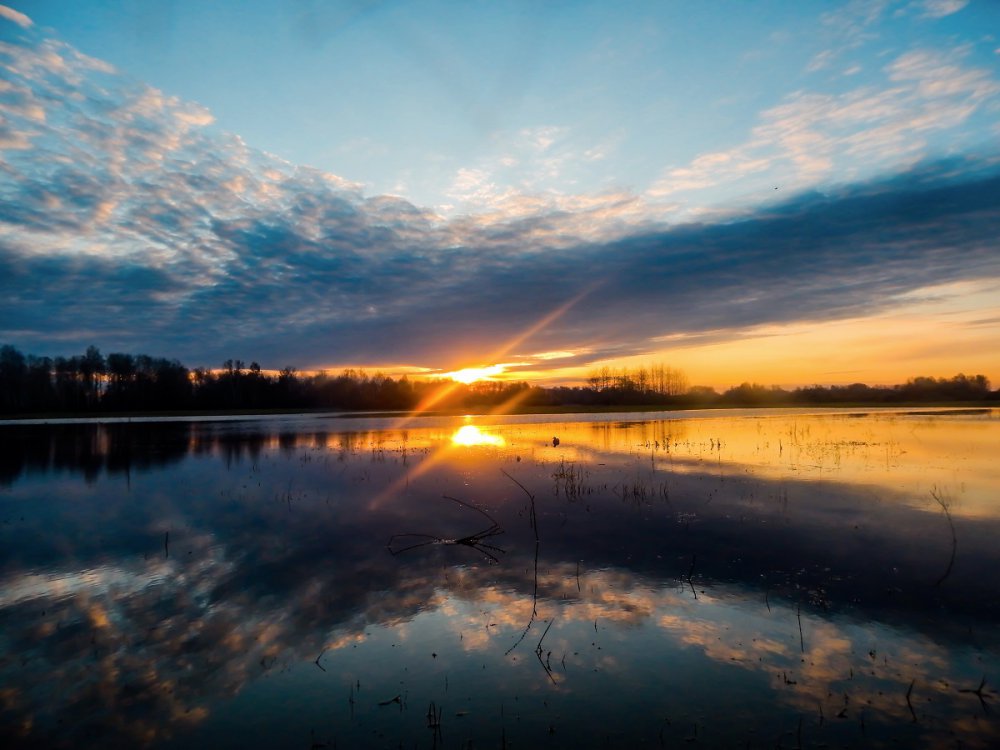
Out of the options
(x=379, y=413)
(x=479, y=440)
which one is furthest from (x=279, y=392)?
(x=479, y=440)

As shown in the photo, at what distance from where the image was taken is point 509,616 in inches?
364

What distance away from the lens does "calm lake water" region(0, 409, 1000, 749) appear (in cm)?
625

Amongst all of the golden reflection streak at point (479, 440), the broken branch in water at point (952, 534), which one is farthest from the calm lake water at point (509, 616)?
the golden reflection streak at point (479, 440)

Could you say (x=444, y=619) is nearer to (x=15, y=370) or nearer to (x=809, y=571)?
(x=809, y=571)

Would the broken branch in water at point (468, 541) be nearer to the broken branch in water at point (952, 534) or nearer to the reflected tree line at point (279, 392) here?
the broken branch in water at point (952, 534)

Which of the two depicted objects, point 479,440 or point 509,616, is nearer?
point 509,616

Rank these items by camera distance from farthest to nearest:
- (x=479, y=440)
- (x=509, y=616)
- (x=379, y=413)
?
1. (x=379, y=413)
2. (x=479, y=440)
3. (x=509, y=616)

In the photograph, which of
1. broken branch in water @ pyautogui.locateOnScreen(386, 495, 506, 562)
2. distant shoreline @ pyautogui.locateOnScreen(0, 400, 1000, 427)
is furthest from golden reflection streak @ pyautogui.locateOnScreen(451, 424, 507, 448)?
distant shoreline @ pyautogui.locateOnScreen(0, 400, 1000, 427)

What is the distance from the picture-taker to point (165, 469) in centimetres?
2770

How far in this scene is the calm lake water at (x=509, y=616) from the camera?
6.25 m

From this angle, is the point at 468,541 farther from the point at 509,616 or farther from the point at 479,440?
the point at 479,440

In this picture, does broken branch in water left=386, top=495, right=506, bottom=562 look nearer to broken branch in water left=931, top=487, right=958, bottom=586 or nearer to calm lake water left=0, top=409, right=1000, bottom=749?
calm lake water left=0, top=409, right=1000, bottom=749

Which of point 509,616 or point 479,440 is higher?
point 479,440

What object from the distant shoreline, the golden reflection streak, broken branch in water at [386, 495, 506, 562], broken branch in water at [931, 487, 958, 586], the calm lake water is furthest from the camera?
the distant shoreline
